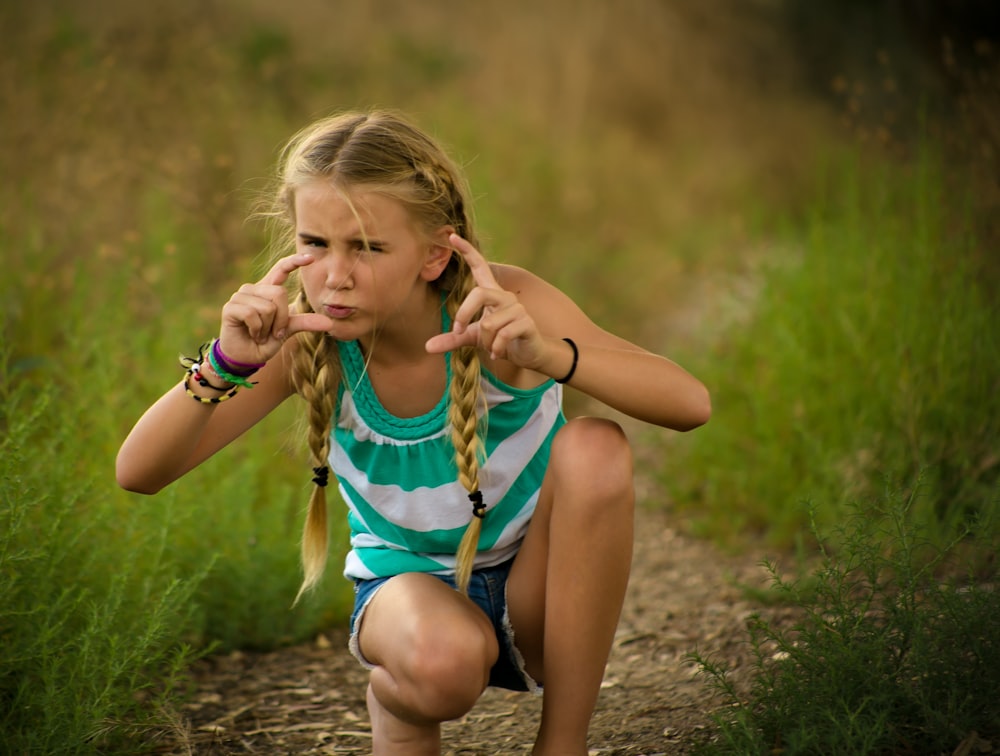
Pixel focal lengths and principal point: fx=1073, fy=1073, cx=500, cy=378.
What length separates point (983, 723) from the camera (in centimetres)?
178

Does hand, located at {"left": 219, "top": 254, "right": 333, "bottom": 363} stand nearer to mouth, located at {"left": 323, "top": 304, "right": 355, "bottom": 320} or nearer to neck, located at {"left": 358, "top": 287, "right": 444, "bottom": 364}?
mouth, located at {"left": 323, "top": 304, "right": 355, "bottom": 320}

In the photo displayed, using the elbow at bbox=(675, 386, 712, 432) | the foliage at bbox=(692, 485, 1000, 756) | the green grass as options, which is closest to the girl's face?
the elbow at bbox=(675, 386, 712, 432)

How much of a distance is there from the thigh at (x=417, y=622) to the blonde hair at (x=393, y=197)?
0.33ft

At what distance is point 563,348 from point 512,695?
118 centimetres

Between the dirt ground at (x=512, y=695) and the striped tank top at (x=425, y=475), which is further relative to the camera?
the dirt ground at (x=512, y=695)

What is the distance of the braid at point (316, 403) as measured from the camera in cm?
203

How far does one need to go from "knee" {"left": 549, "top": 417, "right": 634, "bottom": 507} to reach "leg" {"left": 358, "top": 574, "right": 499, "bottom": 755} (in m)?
0.31

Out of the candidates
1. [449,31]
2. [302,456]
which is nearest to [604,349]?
[302,456]

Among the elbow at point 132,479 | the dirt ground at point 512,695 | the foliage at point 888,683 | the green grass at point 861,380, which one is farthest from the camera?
the green grass at point 861,380

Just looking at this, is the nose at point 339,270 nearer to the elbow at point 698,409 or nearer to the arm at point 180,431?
the arm at point 180,431

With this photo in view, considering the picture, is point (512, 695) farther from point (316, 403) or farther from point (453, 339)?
point (453, 339)

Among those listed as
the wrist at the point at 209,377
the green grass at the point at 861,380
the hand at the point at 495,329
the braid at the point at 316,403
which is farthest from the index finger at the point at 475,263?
the green grass at the point at 861,380

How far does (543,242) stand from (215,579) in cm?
368

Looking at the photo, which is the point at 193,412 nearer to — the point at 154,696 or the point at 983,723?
the point at 154,696
